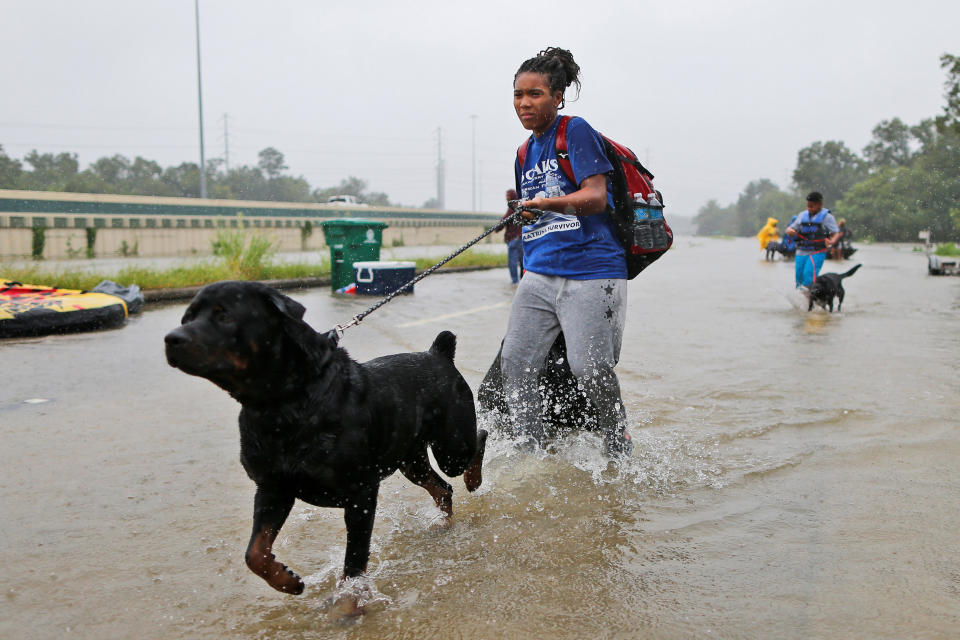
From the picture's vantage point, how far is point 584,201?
358cm

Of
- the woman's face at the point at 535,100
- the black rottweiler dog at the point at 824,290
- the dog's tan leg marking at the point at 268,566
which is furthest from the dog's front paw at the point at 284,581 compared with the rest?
the black rottweiler dog at the point at 824,290

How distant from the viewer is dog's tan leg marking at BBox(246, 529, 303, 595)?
2.45m

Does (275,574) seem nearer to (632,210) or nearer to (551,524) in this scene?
(551,524)

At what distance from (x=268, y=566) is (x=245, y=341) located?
72cm

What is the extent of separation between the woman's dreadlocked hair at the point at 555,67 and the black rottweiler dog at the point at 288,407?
1763 mm

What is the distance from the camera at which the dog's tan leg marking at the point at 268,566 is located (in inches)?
96.3

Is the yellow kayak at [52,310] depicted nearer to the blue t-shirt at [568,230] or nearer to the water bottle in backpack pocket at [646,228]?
the blue t-shirt at [568,230]

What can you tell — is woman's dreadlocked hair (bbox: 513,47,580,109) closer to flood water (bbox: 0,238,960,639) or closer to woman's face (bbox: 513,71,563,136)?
woman's face (bbox: 513,71,563,136)

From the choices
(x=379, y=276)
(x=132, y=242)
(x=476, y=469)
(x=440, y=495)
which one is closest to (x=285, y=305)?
(x=440, y=495)

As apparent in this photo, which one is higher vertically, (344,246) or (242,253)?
(344,246)

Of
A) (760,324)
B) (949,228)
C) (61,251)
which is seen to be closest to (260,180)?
(61,251)

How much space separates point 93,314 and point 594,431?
6714 mm

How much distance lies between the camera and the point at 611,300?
12.8 feet

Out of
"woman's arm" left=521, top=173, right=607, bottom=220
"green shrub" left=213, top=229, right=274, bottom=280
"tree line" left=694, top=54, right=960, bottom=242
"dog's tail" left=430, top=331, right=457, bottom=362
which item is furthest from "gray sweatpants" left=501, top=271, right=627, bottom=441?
"tree line" left=694, top=54, right=960, bottom=242
